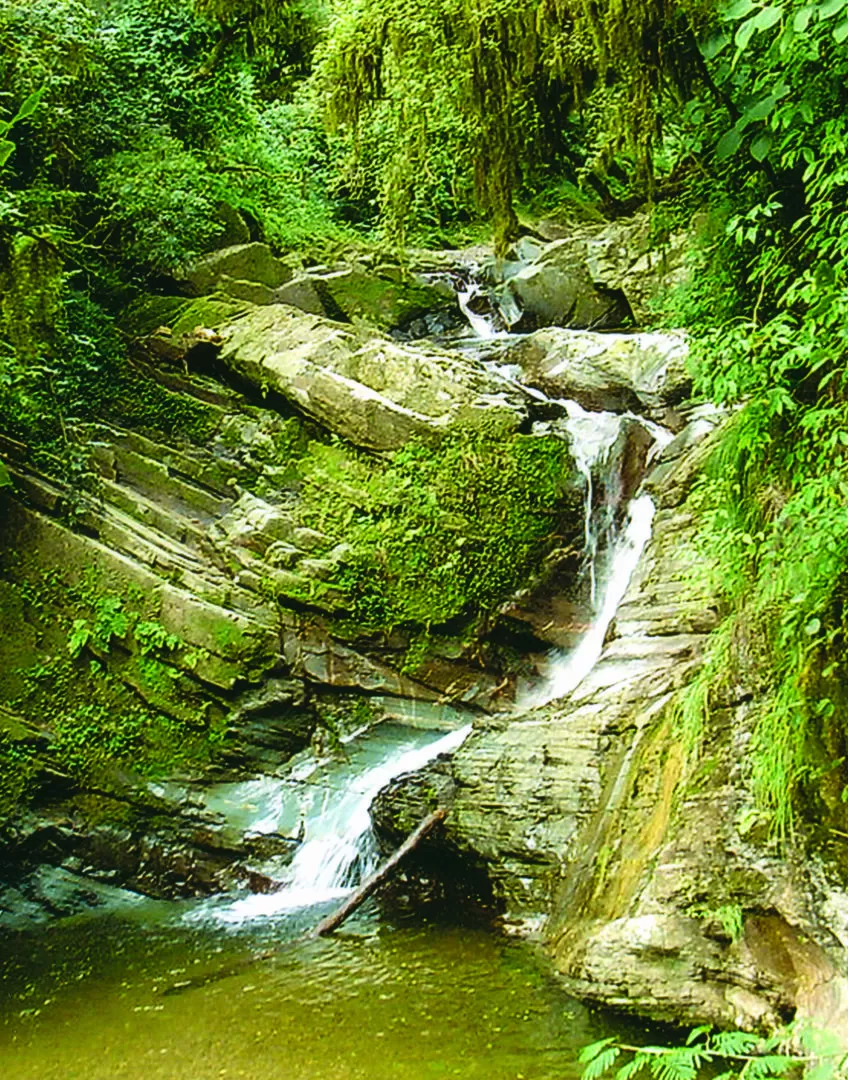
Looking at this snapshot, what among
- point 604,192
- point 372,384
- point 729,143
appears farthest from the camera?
point 372,384

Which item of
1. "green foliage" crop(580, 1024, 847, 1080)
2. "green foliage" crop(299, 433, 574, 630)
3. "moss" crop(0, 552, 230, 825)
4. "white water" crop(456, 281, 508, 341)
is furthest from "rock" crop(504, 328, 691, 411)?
"green foliage" crop(580, 1024, 847, 1080)

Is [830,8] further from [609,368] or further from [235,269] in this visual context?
[235,269]

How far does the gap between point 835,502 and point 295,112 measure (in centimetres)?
1346

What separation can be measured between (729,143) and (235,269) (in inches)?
355

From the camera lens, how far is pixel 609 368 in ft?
36.2

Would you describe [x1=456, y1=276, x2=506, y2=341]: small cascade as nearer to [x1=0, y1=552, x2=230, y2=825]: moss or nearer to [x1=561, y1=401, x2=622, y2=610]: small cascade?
[x1=561, y1=401, x2=622, y2=610]: small cascade

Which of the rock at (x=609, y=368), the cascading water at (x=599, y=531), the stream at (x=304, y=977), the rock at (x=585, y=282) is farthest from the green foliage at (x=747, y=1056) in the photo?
the rock at (x=585, y=282)

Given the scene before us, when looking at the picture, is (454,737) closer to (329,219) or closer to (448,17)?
(448,17)

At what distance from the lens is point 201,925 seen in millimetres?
7070

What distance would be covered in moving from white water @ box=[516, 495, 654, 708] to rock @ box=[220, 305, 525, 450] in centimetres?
166

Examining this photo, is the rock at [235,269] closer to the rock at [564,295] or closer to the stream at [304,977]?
the rock at [564,295]

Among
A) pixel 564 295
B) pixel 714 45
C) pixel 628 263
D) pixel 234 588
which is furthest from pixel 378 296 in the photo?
pixel 714 45

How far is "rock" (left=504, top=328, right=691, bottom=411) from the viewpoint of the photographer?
34.5 feet

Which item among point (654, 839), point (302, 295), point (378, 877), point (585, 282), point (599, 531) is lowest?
point (378, 877)
